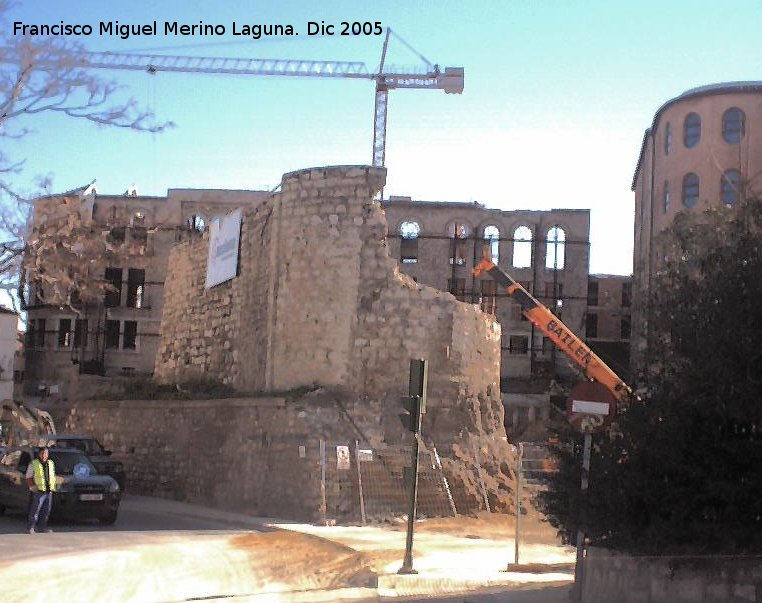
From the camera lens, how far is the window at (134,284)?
190 feet

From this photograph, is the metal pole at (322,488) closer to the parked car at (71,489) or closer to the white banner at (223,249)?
the parked car at (71,489)

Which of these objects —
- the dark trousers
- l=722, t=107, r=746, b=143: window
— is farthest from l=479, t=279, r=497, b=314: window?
the dark trousers

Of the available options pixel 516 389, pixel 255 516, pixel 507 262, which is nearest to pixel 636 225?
pixel 507 262

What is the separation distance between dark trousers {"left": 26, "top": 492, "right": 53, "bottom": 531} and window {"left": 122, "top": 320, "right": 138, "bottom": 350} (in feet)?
134

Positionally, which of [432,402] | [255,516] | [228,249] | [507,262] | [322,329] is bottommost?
[255,516]

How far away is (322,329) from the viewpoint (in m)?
22.2

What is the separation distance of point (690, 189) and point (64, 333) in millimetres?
35870

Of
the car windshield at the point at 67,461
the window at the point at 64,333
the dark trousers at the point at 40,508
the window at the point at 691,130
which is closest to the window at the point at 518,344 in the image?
the window at the point at 691,130

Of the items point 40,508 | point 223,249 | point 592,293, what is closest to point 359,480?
point 40,508

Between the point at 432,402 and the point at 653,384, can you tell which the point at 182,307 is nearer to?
the point at 432,402

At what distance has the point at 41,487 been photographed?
677 inches

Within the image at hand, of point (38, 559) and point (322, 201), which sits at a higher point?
point (322, 201)

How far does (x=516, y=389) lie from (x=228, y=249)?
27.0 metres

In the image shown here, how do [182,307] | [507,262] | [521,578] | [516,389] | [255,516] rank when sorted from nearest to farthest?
[521,578] → [255,516] → [182,307] → [516,389] → [507,262]
